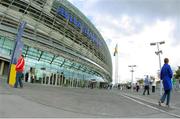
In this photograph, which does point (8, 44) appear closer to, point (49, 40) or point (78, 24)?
point (49, 40)

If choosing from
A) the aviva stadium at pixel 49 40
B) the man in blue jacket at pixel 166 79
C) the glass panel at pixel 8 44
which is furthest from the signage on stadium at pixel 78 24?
the man in blue jacket at pixel 166 79

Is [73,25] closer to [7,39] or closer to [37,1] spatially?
[37,1]

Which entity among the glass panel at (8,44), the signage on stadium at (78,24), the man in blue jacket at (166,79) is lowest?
the man in blue jacket at (166,79)

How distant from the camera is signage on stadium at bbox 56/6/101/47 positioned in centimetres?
4592

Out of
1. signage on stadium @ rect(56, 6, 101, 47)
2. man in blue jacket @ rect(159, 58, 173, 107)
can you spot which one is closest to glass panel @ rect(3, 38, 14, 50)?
signage on stadium @ rect(56, 6, 101, 47)

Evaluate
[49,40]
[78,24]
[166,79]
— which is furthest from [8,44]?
[166,79]

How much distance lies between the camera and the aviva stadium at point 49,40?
113 ft

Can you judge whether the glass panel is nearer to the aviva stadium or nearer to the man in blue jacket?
the aviva stadium

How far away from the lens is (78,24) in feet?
172

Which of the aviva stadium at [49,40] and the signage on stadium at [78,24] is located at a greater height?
the signage on stadium at [78,24]

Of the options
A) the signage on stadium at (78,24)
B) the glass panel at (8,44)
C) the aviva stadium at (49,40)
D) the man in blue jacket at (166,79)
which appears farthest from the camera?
the signage on stadium at (78,24)

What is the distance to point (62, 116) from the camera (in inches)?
223

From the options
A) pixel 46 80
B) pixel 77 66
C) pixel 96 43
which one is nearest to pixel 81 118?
pixel 46 80

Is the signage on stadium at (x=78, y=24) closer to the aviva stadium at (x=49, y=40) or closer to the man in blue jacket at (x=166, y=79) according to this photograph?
the aviva stadium at (x=49, y=40)
